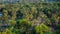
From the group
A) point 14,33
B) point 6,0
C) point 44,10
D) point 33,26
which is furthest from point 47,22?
point 6,0

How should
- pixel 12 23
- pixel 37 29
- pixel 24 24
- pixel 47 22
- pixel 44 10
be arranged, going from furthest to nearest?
pixel 44 10 < pixel 47 22 < pixel 12 23 < pixel 24 24 < pixel 37 29

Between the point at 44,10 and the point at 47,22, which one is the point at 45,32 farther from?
the point at 44,10

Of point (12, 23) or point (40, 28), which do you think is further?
point (12, 23)

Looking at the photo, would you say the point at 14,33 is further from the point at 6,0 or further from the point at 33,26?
the point at 6,0

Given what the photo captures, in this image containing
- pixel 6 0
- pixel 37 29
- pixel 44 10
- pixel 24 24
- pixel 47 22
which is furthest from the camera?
pixel 6 0

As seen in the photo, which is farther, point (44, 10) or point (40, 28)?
point (44, 10)

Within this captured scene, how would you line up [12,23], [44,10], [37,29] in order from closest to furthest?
[37,29]
[12,23]
[44,10]

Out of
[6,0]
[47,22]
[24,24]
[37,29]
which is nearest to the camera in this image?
[37,29]

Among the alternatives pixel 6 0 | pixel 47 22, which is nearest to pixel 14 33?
pixel 47 22
